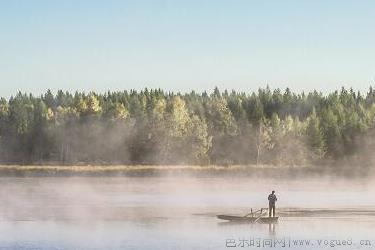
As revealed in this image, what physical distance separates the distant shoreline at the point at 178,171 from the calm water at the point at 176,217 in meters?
33.7

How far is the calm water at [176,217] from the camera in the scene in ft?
149

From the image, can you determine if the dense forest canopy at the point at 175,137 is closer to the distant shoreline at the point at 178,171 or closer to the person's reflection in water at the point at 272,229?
the distant shoreline at the point at 178,171

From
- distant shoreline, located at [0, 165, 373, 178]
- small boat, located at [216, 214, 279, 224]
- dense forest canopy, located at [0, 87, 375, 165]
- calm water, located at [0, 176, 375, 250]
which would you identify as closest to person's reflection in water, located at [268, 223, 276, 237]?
calm water, located at [0, 176, 375, 250]

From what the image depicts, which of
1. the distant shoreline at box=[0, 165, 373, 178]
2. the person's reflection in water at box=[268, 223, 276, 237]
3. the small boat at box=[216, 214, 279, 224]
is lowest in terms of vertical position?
the person's reflection in water at box=[268, 223, 276, 237]

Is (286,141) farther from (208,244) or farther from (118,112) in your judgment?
(208,244)

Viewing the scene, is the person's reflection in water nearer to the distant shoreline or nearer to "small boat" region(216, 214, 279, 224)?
"small boat" region(216, 214, 279, 224)

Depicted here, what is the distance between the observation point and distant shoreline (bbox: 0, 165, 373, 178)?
424 ft

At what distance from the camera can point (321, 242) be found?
150 ft

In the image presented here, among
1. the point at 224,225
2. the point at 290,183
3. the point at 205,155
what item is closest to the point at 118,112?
the point at 205,155

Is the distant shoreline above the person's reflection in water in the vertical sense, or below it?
above

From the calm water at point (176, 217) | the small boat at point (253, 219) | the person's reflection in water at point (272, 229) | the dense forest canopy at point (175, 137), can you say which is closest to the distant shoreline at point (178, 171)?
the dense forest canopy at point (175, 137)

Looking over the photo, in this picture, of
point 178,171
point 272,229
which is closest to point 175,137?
point 178,171

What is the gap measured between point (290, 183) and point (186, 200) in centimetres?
3111

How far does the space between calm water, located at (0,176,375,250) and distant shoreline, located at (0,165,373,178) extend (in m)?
33.7
